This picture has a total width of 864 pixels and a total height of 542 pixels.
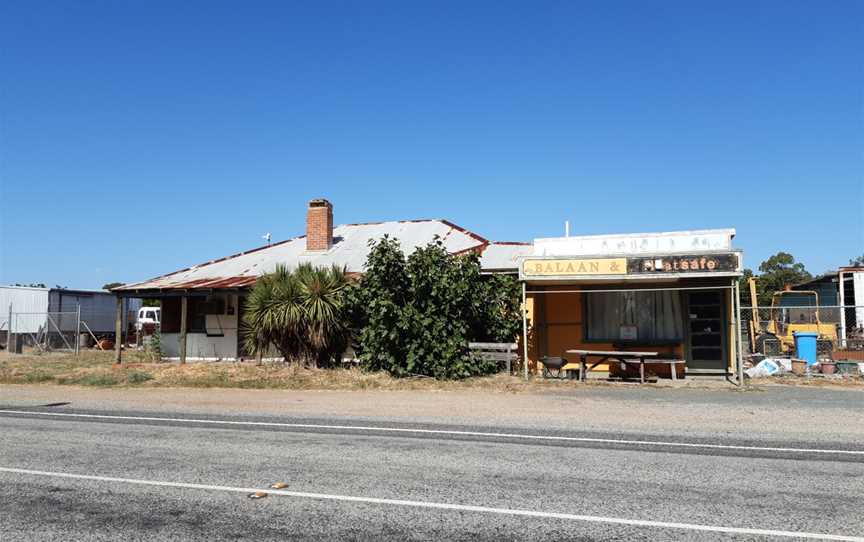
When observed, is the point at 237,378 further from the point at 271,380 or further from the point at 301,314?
the point at 301,314

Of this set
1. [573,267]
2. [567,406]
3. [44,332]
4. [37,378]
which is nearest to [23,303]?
[44,332]

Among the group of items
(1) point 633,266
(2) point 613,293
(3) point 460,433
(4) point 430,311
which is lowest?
(3) point 460,433

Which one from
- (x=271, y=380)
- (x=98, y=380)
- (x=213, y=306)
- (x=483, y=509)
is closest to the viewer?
(x=483, y=509)

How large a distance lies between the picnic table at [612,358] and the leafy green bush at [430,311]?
196 cm

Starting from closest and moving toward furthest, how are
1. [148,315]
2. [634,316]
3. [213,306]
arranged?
1. [634,316]
2. [213,306]
3. [148,315]

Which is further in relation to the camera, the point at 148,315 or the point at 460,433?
the point at 148,315

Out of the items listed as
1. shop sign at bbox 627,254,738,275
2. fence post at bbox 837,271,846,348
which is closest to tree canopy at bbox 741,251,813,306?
fence post at bbox 837,271,846,348

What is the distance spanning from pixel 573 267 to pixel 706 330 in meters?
4.10

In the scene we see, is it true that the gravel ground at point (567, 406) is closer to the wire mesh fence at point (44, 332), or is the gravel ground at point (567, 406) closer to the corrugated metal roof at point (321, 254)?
the corrugated metal roof at point (321, 254)

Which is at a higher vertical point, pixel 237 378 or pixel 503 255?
pixel 503 255

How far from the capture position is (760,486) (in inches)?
236

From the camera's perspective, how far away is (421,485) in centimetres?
601

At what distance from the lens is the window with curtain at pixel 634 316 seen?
56.1 feet

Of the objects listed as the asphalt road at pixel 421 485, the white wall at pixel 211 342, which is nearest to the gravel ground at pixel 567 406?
the asphalt road at pixel 421 485
